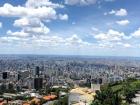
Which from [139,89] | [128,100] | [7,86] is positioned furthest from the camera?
[7,86]

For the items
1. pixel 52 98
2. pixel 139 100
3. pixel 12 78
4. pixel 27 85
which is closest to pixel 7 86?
pixel 27 85

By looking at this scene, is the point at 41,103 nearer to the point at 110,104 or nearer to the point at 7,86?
the point at 110,104

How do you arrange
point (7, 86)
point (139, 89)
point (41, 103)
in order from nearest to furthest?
point (139, 89) → point (41, 103) → point (7, 86)

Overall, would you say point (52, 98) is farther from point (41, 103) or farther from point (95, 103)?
point (95, 103)

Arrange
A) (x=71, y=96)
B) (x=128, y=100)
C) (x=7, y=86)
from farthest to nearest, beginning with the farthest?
(x=7, y=86)
(x=71, y=96)
(x=128, y=100)

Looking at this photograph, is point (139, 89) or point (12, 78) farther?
point (12, 78)

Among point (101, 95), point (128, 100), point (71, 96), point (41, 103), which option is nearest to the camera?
point (101, 95)

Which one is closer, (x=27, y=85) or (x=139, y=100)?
(x=139, y=100)

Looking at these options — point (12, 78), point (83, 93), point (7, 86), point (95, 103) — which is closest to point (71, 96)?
point (83, 93)

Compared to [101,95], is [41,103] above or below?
below
